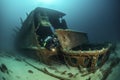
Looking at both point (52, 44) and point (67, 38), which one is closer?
point (67, 38)

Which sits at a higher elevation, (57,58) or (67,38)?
(67,38)

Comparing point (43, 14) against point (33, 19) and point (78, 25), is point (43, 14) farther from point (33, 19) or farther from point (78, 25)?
point (78, 25)

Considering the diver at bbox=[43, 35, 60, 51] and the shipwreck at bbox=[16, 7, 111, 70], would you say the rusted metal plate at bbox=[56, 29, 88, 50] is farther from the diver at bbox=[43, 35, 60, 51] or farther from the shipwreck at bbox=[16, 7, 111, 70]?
the diver at bbox=[43, 35, 60, 51]

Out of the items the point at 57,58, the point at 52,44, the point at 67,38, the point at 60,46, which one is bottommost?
the point at 57,58

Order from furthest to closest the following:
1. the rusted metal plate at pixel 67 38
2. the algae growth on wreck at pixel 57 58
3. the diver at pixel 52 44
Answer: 1. the diver at pixel 52 44
2. the rusted metal plate at pixel 67 38
3. the algae growth on wreck at pixel 57 58

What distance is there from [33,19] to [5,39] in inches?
267

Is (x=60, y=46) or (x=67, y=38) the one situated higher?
(x=67, y=38)

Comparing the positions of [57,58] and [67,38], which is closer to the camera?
[67,38]

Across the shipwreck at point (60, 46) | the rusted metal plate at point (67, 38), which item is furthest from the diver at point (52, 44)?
the rusted metal plate at point (67, 38)

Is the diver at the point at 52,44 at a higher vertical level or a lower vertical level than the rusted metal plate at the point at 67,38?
lower

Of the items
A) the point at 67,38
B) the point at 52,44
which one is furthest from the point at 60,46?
the point at 52,44

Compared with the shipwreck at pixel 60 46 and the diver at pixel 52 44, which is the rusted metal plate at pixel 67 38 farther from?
the diver at pixel 52 44

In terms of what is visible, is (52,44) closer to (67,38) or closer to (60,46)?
(60,46)

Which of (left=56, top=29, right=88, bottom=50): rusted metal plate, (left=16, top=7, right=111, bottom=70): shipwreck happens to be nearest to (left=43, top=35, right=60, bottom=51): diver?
(left=16, top=7, right=111, bottom=70): shipwreck
